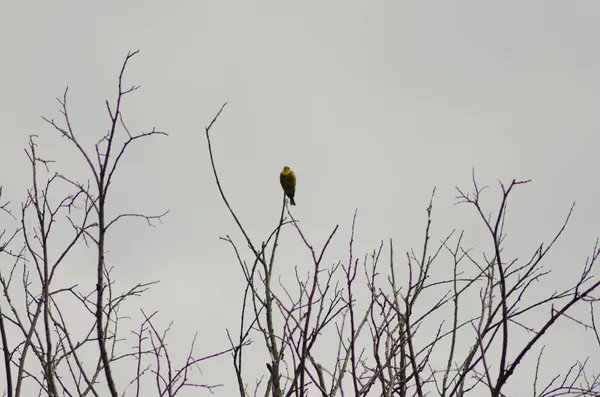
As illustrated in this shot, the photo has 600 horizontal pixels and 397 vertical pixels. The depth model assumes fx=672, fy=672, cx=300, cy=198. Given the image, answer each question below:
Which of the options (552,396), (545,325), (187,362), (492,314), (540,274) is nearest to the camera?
(545,325)

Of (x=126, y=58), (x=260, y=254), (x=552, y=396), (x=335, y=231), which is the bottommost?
(x=552, y=396)

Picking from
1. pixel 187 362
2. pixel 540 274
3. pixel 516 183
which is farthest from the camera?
pixel 540 274

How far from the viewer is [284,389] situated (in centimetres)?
298

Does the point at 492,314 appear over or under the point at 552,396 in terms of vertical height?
over

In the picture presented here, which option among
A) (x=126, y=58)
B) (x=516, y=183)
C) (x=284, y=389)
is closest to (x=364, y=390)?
(x=284, y=389)

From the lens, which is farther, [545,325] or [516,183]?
[516,183]

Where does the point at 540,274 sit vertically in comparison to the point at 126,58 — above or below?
below

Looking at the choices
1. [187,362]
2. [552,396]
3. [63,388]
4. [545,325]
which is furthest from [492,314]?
[63,388]

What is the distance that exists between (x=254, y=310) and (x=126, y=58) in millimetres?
1332

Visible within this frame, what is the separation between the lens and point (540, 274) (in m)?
3.44

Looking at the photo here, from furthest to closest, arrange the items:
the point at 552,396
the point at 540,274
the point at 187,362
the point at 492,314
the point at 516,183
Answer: the point at 540,274 < the point at 187,362 < the point at 492,314 < the point at 552,396 < the point at 516,183

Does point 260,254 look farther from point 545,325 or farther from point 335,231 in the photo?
point 545,325

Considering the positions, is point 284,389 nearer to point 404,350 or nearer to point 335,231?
point 404,350

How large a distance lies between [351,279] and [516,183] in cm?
72
